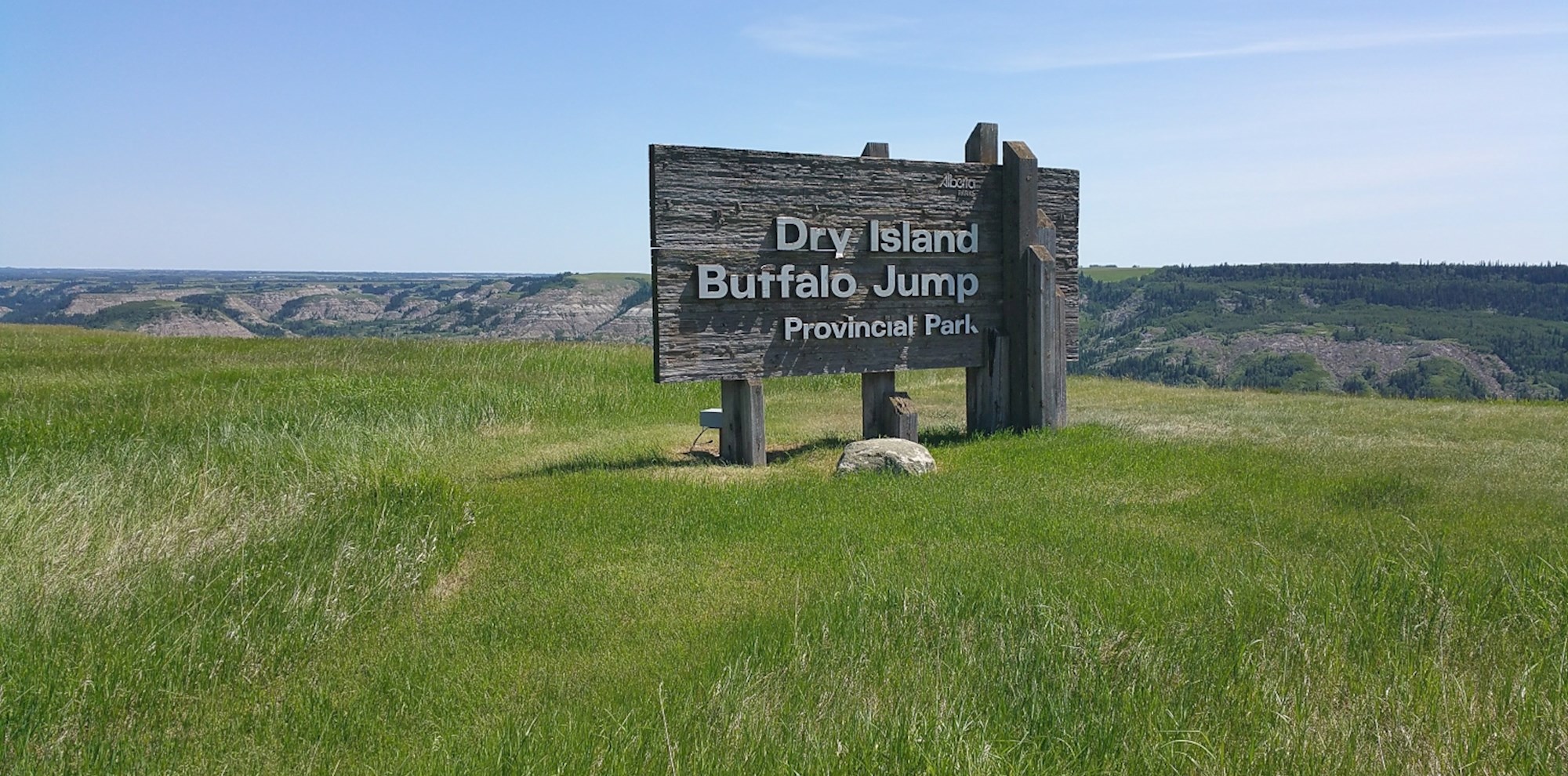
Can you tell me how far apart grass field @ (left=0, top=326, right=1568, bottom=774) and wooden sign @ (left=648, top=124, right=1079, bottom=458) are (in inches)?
50.4

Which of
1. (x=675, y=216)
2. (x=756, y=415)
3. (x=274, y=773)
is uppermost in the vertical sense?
(x=675, y=216)

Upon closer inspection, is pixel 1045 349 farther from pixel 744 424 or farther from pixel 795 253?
pixel 744 424

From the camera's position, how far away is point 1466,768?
12.1ft

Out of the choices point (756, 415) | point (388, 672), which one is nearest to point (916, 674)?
point (388, 672)

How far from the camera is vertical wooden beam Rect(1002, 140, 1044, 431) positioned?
11.9m

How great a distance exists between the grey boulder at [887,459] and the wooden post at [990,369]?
7.99ft

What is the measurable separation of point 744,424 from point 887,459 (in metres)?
1.79

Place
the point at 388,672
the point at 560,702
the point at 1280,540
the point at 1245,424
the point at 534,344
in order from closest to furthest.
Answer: the point at 560,702 < the point at 388,672 < the point at 1280,540 < the point at 1245,424 < the point at 534,344

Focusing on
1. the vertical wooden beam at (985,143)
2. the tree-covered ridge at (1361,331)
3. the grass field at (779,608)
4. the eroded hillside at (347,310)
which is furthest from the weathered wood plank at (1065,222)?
the tree-covered ridge at (1361,331)

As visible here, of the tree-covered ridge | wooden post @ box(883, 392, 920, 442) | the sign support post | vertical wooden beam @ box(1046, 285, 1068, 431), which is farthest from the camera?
the tree-covered ridge

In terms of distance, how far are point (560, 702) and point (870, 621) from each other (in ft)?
5.20

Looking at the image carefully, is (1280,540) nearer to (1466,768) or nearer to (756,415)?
(1466,768)

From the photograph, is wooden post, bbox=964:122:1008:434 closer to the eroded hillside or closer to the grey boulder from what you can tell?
the grey boulder

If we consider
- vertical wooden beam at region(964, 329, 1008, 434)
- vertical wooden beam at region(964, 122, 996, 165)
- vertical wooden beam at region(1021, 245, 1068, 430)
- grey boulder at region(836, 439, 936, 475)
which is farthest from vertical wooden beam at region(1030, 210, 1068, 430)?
grey boulder at region(836, 439, 936, 475)
